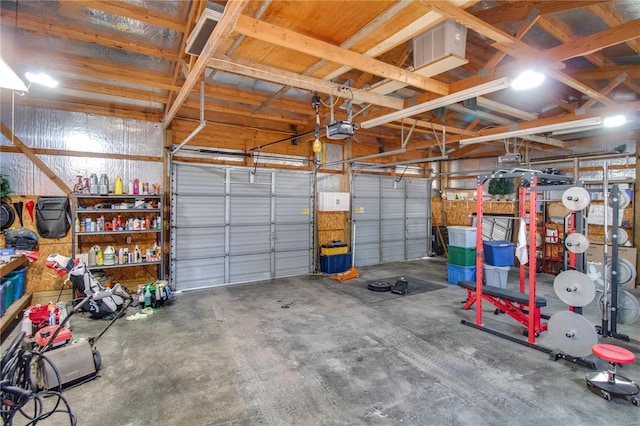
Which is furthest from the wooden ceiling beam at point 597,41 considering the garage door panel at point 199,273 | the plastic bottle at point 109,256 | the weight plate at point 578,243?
the plastic bottle at point 109,256

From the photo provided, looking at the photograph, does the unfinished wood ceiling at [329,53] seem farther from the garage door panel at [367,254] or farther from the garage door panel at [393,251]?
the garage door panel at [393,251]

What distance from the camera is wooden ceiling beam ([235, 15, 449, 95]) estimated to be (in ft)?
8.67

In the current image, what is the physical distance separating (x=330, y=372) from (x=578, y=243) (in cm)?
346

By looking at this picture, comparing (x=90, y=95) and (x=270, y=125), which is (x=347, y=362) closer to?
(x=270, y=125)

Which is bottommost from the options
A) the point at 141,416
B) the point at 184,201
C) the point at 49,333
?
the point at 141,416

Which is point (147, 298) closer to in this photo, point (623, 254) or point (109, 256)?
point (109, 256)

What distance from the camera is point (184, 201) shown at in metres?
6.71

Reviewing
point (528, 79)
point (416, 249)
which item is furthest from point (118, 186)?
point (416, 249)

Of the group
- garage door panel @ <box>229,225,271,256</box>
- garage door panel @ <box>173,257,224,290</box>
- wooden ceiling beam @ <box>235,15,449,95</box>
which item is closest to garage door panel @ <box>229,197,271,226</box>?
garage door panel @ <box>229,225,271,256</box>

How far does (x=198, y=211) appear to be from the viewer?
6.85m

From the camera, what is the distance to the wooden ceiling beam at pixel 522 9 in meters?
2.84

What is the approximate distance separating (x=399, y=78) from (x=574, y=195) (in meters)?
2.60

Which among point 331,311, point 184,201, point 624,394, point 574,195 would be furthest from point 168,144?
point 624,394

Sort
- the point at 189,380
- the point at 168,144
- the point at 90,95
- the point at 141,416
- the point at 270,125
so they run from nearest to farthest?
the point at 141,416 < the point at 189,380 < the point at 90,95 < the point at 168,144 < the point at 270,125
